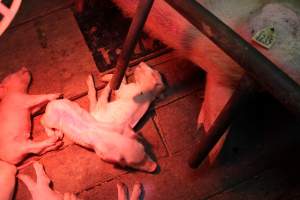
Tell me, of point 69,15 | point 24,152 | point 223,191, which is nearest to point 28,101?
point 24,152

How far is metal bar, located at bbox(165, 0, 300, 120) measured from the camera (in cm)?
129

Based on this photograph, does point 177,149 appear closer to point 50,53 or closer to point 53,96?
point 53,96

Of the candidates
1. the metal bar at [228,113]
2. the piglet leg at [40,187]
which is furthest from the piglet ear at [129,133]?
the piglet leg at [40,187]

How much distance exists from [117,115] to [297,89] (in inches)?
45.0

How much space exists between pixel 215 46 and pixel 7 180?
140 centimetres

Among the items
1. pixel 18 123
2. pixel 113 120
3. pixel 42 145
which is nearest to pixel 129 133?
pixel 113 120

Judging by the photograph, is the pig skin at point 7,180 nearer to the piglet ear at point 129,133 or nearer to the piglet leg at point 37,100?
the piglet leg at point 37,100

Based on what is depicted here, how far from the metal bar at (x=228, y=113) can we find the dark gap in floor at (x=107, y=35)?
0.83 m

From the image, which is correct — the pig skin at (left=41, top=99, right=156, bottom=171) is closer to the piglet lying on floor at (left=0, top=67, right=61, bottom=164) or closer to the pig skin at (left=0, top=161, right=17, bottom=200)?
the piglet lying on floor at (left=0, top=67, right=61, bottom=164)

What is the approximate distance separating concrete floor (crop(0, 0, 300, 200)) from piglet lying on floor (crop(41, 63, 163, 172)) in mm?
135

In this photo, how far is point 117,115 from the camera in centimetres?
218

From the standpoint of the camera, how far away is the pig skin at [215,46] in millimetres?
1864

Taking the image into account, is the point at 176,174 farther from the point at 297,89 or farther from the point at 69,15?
the point at 69,15

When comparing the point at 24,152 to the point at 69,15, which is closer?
the point at 24,152
